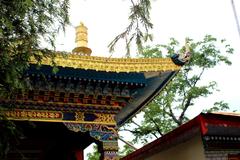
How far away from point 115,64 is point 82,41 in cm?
199

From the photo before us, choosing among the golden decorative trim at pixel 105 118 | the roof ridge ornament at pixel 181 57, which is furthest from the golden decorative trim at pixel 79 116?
the roof ridge ornament at pixel 181 57

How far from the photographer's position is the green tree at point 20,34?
14.8 ft

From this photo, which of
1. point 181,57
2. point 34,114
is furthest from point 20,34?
point 181,57

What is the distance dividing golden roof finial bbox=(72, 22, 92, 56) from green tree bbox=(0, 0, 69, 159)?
11.5ft

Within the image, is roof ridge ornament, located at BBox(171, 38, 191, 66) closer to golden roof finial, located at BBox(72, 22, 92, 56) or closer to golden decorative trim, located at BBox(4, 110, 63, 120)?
golden roof finial, located at BBox(72, 22, 92, 56)

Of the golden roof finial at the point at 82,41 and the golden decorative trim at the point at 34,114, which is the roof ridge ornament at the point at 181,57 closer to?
the golden roof finial at the point at 82,41

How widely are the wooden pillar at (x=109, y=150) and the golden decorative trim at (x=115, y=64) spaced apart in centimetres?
139

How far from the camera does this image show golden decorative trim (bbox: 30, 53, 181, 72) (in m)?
6.89

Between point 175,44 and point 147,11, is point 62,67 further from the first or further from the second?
point 175,44

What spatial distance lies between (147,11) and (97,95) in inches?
92.9

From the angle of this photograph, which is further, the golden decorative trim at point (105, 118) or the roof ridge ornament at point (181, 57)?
the roof ridge ornament at point (181, 57)

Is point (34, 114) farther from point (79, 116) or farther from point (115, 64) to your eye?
point (115, 64)

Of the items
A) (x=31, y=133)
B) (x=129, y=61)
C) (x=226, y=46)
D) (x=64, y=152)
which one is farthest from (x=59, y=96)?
(x=226, y=46)

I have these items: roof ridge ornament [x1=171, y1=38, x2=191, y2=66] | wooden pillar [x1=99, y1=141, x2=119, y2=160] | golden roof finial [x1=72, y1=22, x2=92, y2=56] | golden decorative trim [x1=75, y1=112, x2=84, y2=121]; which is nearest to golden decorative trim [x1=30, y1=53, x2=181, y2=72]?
roof ridge ornament [x1=171, y1=38, x2=191, y2=66]
